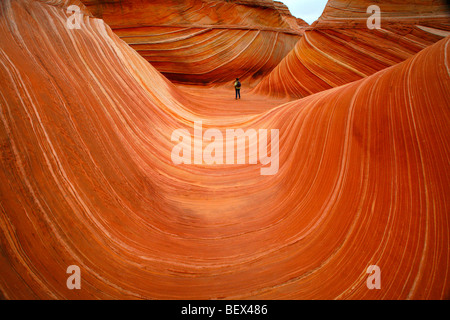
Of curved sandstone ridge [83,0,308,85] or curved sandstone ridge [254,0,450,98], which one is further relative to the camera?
curved sandstone ridge [83,0,308,85]

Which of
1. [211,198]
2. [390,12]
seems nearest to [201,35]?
[390,12]

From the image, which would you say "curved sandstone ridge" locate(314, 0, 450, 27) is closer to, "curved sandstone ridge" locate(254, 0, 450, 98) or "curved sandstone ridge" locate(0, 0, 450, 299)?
"curved sandstone ridge" locate(254, 0, 450, 98)

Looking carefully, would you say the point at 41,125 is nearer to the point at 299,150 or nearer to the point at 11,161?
the point at 11,161

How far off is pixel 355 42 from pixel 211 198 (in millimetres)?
3525

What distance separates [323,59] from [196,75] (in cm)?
256

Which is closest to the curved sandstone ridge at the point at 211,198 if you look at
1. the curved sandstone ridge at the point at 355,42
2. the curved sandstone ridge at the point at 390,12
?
the curved sandstone ridge at the point at 355,42

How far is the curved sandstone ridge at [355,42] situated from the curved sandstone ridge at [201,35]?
1584 millimetres

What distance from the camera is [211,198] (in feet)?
4.99

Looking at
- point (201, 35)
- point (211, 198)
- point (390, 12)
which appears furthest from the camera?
point (201, 35)

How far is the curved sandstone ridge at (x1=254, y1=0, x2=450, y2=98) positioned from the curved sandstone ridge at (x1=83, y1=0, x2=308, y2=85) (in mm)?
1584

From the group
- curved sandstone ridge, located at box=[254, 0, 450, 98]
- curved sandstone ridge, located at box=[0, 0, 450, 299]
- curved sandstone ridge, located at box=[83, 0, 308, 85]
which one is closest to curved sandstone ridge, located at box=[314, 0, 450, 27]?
curved sandstone ridge, located at box=[254, 0, 450, 98]

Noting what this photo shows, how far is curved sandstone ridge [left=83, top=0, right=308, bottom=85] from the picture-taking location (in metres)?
5.03

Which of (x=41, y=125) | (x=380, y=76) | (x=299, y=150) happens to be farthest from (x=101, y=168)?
(x=380, y=76)

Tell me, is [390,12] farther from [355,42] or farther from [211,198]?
[211,198]
